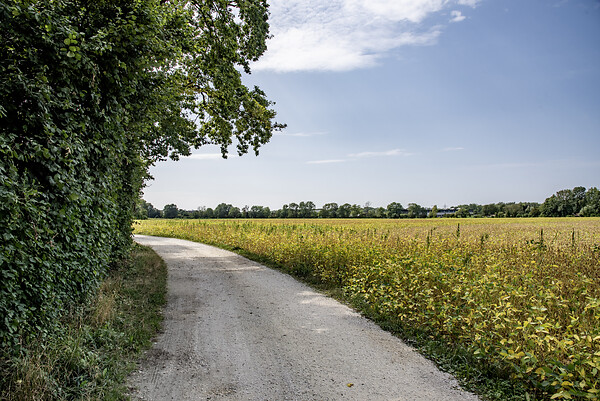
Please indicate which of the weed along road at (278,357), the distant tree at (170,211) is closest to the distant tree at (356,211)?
the distant tree at (170,211)

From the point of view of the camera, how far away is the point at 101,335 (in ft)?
16.4

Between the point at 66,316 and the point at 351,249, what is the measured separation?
25.6 ft

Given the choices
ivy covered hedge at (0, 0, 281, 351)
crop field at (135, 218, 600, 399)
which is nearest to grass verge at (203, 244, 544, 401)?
crop field at (135, 218, 600, 399)

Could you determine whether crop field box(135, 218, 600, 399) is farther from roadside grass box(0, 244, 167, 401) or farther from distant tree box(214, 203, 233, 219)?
distant tree box(214, 203, 233, 219)

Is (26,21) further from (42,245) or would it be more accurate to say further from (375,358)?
(375,358)

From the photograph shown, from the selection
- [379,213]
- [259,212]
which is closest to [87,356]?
[259,212]

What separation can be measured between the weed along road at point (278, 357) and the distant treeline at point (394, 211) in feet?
223

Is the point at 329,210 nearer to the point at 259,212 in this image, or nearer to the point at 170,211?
the point at 259,212

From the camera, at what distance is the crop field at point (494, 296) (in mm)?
4121

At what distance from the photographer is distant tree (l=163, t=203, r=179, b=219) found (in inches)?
3169

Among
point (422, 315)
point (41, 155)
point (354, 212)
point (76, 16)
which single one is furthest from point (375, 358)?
point (354, 212)

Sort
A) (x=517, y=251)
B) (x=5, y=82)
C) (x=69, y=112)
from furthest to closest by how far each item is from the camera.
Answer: (x=517, y=251), (x=69, y=112), (x=5, y=82)

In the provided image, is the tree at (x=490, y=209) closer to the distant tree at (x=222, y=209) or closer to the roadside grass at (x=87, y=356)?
the distant tree at (x=222, y=209)

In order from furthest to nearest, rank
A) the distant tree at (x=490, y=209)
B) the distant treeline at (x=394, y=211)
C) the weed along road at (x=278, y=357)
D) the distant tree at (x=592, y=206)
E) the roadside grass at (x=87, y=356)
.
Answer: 1. the distant tree at (x=490, y=209)
2. the distant treeline at (x=394, y=211)
3. the distant tree at (x=592, y=206)
4. the weed along road at (x=278, y=357)
5. the roadside grass at (x=87, y=356)
